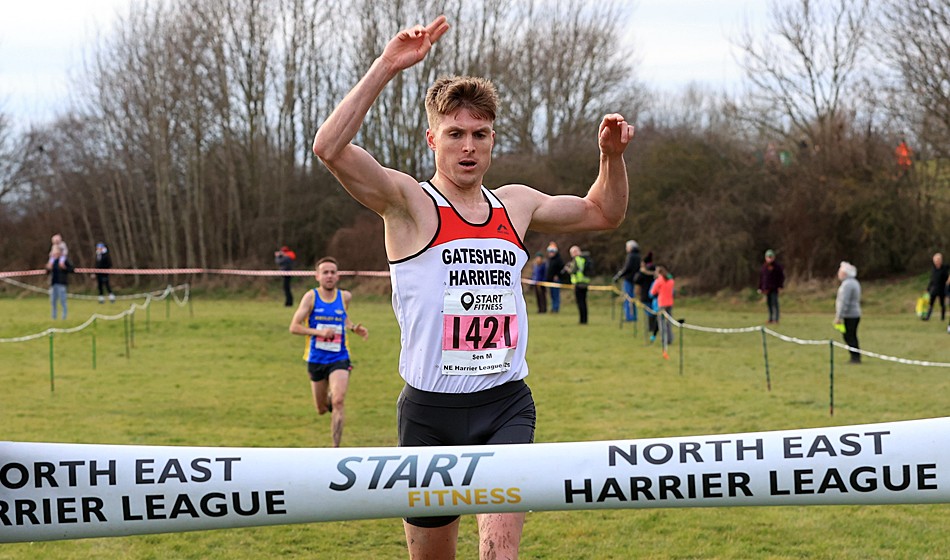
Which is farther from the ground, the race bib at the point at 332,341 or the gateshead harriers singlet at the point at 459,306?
the gateshead harriers singlet at the point at 459,306

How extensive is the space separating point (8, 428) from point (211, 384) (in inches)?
156

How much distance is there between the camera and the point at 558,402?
13250 mm

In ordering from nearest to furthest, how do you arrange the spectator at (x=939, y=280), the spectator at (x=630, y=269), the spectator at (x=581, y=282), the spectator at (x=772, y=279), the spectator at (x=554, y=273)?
the spectator at (x=630, y=269) < the spectator at (x=772, y=279) < the spectator at (x=939, y=280) < the spectator at (x=581, y=282) < the spectator at (x=554, y=273)

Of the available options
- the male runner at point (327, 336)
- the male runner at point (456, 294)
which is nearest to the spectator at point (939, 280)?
the male runner at point (327, 336)

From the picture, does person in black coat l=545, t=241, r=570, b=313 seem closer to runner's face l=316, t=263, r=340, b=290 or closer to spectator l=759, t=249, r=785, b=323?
spectator l=759, t=249, r=785, b=323

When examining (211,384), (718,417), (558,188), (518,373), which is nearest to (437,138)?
(518,373)

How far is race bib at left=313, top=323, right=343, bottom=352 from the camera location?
9492 mm

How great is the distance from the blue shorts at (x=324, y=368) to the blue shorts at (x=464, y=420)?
224 inches

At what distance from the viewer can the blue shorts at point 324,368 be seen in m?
9.59

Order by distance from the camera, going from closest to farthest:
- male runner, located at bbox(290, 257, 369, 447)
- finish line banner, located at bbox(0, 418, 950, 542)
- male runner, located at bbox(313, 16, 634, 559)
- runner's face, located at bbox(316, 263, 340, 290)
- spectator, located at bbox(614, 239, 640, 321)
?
finish line banner, located at bbox(0, 418, 950, 542) → male runner, located at bbox(313, 16, 634, 559) → male runner, located at bbox(290, 257, 369, 447) → runner's face, located at bbox(316, 263, 340, 290) → spectator, located at bbox(614, 239, 640, 321)

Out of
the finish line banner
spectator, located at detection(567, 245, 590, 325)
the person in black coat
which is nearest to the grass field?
spectator, located at detection(567, 245, 590, 325)

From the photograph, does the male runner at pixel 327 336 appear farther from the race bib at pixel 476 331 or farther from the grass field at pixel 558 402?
the race bib at pixel 476 331

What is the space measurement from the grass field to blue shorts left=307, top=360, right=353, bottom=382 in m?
1.16

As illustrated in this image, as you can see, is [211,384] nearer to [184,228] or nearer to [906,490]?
[906,490]
